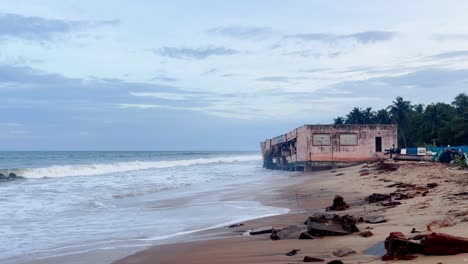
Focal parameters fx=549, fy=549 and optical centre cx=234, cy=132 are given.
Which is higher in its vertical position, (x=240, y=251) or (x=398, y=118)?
(x=398, y=118)

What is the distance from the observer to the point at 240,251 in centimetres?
883

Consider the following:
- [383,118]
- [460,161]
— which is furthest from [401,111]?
[460,161]

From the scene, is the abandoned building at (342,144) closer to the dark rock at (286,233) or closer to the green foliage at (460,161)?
the green foliage at (460,161)

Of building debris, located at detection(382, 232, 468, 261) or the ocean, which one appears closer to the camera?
building debris, located at detection(382, 232, 468, 261)

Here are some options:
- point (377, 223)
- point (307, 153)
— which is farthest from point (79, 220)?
point (307, 153)

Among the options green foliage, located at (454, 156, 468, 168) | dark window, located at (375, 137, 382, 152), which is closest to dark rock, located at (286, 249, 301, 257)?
green foliage, located at (454, 156, 468, 168)

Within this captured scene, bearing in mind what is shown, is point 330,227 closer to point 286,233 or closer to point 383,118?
point 286,233

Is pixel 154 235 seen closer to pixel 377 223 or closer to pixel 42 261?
pixel 42 261

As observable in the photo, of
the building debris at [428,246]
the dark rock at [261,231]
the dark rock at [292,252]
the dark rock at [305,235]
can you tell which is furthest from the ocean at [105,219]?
the building debris at [428,246]

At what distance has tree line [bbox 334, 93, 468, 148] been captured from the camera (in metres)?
52.3

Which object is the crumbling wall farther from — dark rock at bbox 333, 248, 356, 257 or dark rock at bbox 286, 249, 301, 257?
dark rock at bbox 333, 248, 356, 257

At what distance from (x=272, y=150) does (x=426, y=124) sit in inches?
702

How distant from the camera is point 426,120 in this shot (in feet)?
205

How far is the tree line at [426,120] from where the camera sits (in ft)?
172
